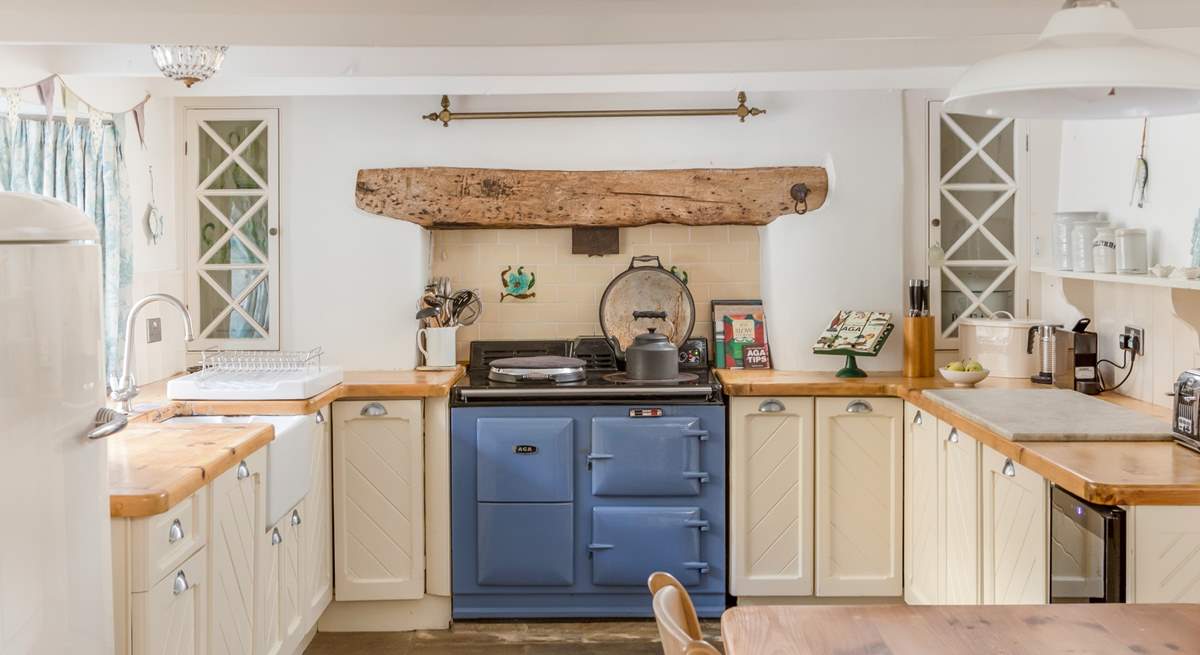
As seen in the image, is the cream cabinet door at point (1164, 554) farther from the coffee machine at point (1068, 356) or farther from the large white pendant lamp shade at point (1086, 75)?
the coffee machine at point (1068, 356)

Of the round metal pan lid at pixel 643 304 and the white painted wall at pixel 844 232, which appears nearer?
the white painted wall at pixel 844 232

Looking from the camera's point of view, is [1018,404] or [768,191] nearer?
[1018,404]

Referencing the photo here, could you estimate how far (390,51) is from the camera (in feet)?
13.6

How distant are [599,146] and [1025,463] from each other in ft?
8.43

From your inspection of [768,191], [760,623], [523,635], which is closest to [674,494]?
[523,635]

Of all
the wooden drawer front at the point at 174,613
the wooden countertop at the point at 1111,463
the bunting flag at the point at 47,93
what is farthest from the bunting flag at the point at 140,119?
the wooden countertop at the point at 1111,463

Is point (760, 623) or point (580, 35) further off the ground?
point (580, 35)

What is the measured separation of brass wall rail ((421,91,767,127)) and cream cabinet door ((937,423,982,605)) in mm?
1700

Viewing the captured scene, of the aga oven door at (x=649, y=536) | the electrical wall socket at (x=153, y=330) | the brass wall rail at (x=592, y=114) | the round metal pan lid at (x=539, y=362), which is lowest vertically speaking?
the aga oven door at (x=649, y=536)

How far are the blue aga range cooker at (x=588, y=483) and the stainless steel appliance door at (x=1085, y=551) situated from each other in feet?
5.89

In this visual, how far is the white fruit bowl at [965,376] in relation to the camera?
14.9ft

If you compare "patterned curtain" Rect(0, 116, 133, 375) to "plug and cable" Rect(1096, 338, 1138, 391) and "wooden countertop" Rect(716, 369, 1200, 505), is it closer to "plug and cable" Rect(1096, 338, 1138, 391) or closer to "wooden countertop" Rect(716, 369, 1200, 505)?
"wooden countertop" Rect(716, 369, 1200, 505)

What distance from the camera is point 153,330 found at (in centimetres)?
480

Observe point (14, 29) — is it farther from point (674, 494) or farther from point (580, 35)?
point (674, 494)
